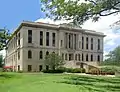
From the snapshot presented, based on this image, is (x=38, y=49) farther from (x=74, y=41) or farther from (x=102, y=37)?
(x=102, y=37)

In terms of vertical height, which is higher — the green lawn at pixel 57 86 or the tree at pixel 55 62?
the tree at pixel 55 62

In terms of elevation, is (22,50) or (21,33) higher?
(21,33)

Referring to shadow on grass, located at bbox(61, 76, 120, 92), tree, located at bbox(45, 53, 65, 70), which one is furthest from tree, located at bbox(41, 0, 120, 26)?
tree, located at bbox(45, 53, 65, 70)

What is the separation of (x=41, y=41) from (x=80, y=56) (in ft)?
46.9

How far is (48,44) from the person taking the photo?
7531cm

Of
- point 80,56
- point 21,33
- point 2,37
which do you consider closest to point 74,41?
point 80,56

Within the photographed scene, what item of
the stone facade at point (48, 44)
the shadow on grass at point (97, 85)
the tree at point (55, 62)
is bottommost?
the shadow on grass at point (97, 85)

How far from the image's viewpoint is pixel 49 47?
2963 inches

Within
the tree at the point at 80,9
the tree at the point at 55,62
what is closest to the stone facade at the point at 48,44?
the tree at the point at 55,62

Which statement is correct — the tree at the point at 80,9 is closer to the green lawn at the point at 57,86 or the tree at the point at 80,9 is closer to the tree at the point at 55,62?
the green lawn at the point at 57,86

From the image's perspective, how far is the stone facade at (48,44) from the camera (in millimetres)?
71312

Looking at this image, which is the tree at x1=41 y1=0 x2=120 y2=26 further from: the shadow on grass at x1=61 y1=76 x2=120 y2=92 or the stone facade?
the stone facade

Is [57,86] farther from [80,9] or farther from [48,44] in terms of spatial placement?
[48,44]

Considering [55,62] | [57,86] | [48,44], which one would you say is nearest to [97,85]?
[57,86]
